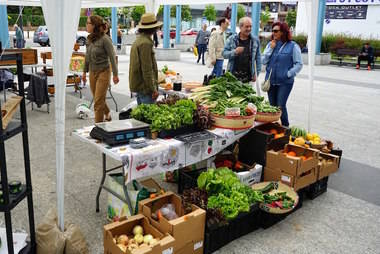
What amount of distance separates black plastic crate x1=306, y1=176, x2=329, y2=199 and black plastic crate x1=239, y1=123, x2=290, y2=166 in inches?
21.9

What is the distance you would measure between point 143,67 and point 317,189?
2.51 m

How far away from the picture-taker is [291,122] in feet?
24.3

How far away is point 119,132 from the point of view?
10.3ft

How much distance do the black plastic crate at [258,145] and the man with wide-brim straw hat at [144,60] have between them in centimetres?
135

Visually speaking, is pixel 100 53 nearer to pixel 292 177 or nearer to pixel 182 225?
pixel 292 177

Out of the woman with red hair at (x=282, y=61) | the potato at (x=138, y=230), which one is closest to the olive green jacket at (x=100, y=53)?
the woman with red hair at (x=282, y=61)

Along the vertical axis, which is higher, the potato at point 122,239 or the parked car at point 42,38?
the parked car at point 42,38

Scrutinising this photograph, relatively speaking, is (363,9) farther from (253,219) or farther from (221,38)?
(253,219)

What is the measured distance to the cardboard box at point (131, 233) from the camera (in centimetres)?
A: 258

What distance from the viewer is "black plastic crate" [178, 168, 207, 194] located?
3.83 metres

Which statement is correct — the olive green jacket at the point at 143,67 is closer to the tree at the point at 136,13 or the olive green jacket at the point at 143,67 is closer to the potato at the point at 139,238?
the potato at the point at 139,238

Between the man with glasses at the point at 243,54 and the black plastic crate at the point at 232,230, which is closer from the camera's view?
the black plastic crate at the point at 232,230

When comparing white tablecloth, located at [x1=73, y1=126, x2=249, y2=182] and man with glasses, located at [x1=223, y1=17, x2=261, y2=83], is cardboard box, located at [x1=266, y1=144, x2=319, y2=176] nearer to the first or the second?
white tablecloth, located at [x1=73, y1=126, x2=249, y2=182]

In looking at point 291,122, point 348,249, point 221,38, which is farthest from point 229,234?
point 221,38
